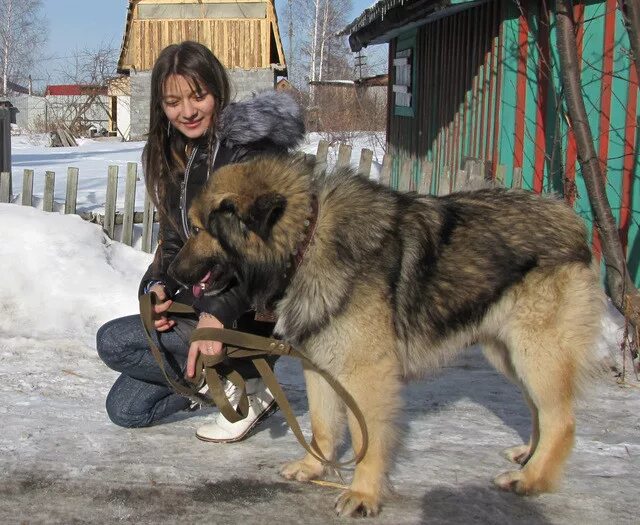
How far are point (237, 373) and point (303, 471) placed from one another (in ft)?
1.69

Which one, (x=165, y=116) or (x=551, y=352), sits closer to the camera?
(x=551, y=352)

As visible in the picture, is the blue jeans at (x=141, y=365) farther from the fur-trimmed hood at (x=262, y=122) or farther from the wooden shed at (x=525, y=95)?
the wooden shed at (x=525, y=95)

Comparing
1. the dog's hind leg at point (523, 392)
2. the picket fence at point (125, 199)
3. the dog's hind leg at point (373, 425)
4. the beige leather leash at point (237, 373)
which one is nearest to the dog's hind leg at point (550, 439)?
the dog's hind leg at point (523, 392)

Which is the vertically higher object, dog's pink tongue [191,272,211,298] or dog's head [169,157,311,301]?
dog's head [169,157,311,301]

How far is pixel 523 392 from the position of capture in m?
3.52

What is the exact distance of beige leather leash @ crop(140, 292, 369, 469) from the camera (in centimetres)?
300

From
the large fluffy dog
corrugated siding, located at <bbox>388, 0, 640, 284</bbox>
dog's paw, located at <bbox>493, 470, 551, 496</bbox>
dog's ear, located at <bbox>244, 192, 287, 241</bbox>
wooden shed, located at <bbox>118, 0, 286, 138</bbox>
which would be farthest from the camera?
wooden shed, located at <bbox>118, 0, 286, 138</bbox>

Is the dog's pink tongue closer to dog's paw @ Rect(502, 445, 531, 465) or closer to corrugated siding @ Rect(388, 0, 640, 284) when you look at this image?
dog's paw @ Rect(502, 445, 531, 465)

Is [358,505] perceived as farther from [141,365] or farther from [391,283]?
[141,365]

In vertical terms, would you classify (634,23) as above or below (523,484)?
above

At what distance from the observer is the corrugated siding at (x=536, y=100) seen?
5613mm

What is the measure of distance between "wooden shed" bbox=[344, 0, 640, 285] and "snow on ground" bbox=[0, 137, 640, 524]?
4.39 feet

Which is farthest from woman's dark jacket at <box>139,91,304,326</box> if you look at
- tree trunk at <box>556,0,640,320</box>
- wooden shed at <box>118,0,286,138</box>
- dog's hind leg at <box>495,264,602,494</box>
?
wooden shed at <box>118,0,286,138</box>

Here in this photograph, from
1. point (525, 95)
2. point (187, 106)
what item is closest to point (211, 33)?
point (525, 95)
